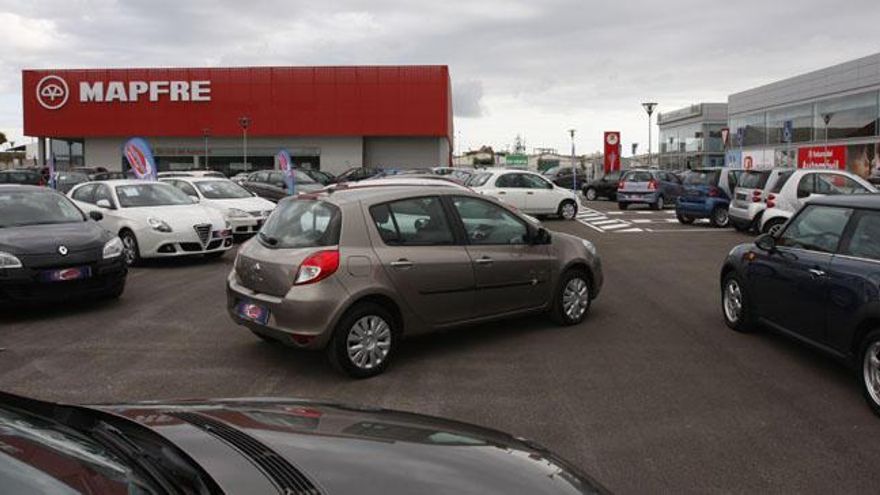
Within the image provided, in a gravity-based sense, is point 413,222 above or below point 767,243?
above

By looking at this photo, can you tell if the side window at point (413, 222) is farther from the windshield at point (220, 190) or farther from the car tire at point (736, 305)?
the windshield at point (220, 190)

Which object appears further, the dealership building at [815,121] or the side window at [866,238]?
the dealership building at [815,121]

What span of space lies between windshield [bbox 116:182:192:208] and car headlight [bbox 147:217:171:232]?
84cm

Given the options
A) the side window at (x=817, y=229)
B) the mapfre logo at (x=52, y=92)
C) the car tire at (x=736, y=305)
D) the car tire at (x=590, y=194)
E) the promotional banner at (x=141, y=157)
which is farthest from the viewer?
the mapfre logo at (x=52, y=92)

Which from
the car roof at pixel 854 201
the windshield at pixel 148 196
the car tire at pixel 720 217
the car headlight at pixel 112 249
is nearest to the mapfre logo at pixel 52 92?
the windshield at pixel 148 196

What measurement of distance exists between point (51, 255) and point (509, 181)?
16.3 m

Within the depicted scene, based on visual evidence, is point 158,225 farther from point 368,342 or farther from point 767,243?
point 767,243

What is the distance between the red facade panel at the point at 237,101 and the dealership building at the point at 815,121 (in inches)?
840

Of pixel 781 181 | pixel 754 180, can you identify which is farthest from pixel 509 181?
pixel 781 181

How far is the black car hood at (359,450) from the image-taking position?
218cm

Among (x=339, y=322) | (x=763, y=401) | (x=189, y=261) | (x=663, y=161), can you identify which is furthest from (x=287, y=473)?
(x=663, y=161)

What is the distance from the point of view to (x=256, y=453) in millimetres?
2281

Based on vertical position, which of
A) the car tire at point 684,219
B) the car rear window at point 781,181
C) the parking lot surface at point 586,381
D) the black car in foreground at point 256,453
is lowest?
the parking lot surface at point 586,381

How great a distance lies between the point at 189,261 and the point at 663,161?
67150mm
